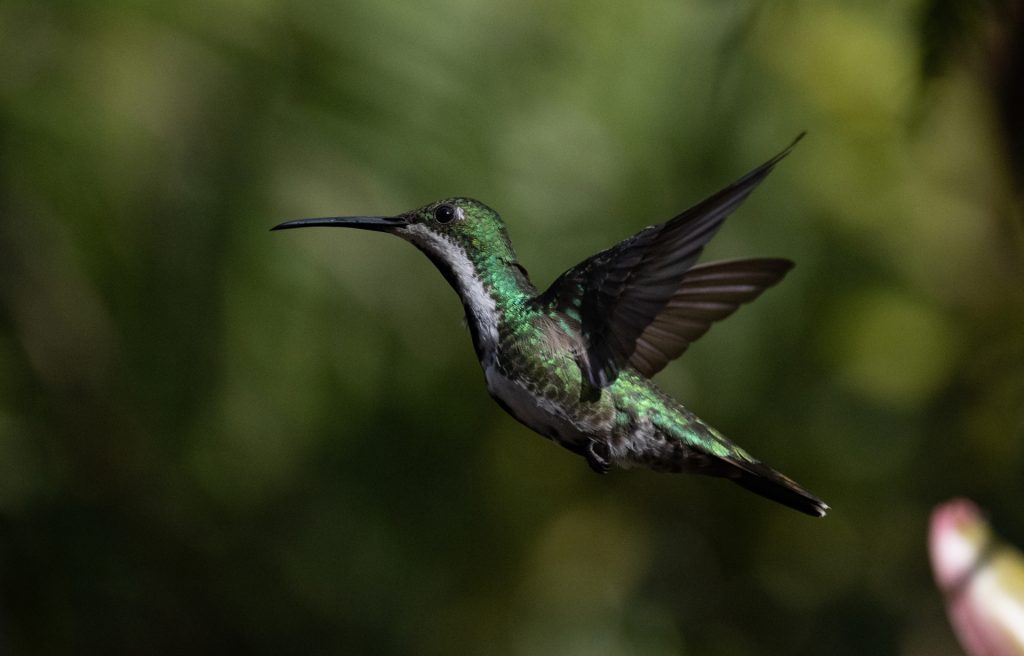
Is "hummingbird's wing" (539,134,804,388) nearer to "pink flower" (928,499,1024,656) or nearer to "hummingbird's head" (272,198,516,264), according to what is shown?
"hummingbird's head" (272,198,516,264)

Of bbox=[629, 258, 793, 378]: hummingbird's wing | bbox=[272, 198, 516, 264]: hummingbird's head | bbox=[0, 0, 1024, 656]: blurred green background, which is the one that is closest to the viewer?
bbox=[629, 258, 793, 378]: hummingbird's wing

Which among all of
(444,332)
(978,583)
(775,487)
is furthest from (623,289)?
(444,332)

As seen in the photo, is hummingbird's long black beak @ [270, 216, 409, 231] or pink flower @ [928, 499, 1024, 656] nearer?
hummingbird's long black beak @ [270, 216, 409, 231]

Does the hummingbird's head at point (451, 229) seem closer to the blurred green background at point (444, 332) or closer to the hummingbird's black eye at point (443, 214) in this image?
the hummingbird's black eye at point (443, 214)

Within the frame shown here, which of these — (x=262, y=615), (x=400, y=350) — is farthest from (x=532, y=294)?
(x=262, y=615)

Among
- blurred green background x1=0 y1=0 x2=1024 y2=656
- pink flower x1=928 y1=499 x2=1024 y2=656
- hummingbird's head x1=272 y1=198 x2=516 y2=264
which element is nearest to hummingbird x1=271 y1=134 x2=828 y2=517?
hummingbird's head x1=272 y1=198 x2=516 y2=264

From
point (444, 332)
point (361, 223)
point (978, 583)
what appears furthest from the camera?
point (444, 332)

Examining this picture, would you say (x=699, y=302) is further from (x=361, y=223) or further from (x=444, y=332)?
(x=444, y=332)
